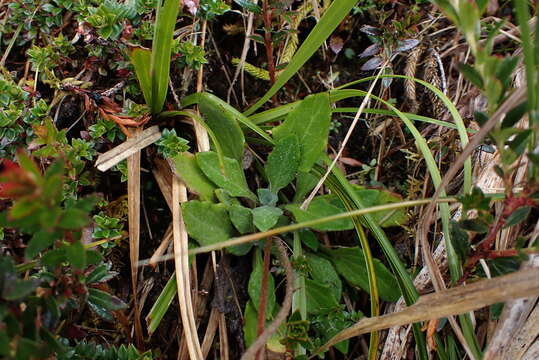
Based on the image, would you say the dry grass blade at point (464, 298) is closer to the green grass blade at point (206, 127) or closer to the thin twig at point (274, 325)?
the thin twig at point (274, 325)

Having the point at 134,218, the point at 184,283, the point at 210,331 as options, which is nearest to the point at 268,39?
the point at 134,218

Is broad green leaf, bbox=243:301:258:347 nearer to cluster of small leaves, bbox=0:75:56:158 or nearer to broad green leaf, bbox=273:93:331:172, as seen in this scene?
broad green leaf, bbox=273:93:331:172

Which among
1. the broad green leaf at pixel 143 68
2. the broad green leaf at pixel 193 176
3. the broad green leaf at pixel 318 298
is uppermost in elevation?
the broad green leaf at pixel 143 68

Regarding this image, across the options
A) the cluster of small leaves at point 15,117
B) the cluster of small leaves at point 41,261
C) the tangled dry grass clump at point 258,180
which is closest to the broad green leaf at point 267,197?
the tangled dry grass clump at point 258,180

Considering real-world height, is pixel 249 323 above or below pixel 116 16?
below

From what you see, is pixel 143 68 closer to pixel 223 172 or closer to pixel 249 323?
pixel 223 172

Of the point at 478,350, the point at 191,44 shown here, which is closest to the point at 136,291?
the point at 191,44

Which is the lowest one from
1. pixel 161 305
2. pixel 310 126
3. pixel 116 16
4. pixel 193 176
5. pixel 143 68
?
pixel 161 305
